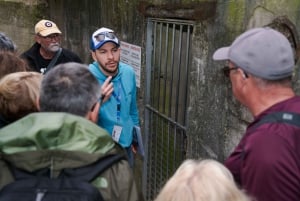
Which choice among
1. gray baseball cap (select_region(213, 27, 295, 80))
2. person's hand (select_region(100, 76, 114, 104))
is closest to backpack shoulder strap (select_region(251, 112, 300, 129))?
gray baseball cap (select_region(213, 27, 295, 80))

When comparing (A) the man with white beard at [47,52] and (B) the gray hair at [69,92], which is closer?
(B) the gray hair at [69,92]

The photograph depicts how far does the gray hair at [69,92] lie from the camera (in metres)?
2.10

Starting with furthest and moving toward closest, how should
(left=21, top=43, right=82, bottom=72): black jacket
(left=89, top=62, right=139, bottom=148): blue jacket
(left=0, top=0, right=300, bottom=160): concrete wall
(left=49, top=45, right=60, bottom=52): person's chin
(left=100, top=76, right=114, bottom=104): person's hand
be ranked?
1. (left=49, top=45, right=60, bottom=52): person's chin
2. (left=21, top=43, right=82, bottom=72): black jacket
3. (left=89, top=62, right=139, bottom=148): blue jacket
4. (left=100, top=76, right=114, bottom=104): person's hand
5. (left=0, top=0, right=300, bottom=160): concrete wall

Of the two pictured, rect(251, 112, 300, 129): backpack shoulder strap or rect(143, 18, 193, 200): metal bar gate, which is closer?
rect(251, 112, 300, 129): backpack shoulder strap

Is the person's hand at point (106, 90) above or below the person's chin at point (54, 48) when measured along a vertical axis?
below

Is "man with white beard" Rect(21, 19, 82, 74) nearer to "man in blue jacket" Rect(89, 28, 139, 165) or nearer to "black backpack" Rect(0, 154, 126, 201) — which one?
"man in blue jacket" Rect(89, 28, 139, 165)

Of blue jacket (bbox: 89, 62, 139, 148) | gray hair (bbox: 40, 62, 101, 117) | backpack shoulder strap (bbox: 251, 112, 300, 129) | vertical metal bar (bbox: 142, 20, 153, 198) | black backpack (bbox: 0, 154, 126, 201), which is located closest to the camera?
black backpack (bbox: 0, 154, 126, 201)

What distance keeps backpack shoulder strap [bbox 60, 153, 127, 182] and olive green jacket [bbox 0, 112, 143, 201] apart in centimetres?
2

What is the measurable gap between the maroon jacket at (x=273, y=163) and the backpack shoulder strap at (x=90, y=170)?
0.56 m

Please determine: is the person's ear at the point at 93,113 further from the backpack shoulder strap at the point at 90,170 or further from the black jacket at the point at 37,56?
the black jacket at the point at 37,56

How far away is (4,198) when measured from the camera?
5.73 ft

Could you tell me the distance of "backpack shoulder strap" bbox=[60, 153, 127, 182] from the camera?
5.94 ft

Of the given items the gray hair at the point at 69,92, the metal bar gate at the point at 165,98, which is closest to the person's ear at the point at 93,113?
the gray hair at the point at 69,92

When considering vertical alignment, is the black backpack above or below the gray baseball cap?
below
